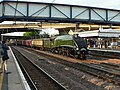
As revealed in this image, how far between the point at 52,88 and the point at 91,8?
29097 millimetres

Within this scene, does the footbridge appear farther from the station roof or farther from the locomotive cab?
the station roof

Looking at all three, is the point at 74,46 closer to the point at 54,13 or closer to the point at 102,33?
the point at 54,13

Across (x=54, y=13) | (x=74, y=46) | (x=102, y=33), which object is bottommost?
(x=74, y=46)

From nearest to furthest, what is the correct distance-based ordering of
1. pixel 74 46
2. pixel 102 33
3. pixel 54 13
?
pixel 74 46 < pixel 54 13 < pixel 102 33

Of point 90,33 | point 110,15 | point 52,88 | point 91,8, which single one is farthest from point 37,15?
point 52,88

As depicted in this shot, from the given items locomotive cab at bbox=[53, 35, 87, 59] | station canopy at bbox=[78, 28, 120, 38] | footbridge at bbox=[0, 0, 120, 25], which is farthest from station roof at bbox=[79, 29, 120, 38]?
locomotive cab at bbox=[53, 35, 87, 59]

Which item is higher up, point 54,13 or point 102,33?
point 54,13

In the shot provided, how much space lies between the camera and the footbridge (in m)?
35.6

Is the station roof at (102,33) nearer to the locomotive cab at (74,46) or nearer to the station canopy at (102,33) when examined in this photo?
the station canopy at (102,33)

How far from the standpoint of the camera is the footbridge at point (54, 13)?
35562 millimetres

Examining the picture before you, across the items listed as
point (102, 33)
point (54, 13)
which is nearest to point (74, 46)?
point (54, 13)

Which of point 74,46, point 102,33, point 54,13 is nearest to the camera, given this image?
point 74,46

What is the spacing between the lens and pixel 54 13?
125 feet

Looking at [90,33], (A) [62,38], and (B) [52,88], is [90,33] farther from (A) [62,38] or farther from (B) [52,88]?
(B) [52,88]
